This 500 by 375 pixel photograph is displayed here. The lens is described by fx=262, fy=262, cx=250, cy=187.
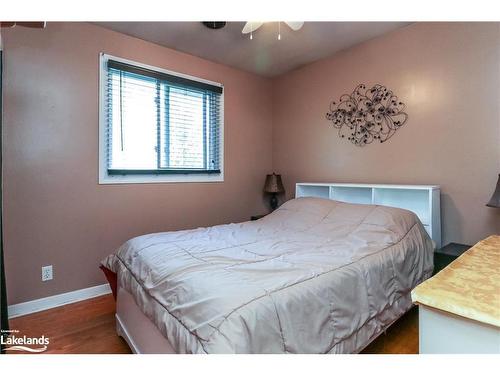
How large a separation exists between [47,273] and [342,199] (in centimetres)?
283

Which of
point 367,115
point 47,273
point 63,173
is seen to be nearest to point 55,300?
point 47,273

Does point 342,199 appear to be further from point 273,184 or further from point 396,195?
point 273,184

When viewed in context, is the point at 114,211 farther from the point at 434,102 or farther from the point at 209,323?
the point at 434,102

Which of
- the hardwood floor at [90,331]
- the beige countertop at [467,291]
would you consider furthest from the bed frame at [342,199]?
the beige countertop at [467,291]

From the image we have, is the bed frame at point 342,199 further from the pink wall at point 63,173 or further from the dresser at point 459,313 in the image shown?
the pink wall at point 63,173

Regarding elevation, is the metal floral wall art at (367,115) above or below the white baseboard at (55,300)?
above

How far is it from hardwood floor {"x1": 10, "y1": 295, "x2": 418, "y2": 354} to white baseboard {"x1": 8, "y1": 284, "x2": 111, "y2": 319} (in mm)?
58

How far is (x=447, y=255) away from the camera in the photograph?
192 cm

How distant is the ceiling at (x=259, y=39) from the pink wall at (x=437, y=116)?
20 centimetres

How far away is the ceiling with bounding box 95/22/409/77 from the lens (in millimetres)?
2361

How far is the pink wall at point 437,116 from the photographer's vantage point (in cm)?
202

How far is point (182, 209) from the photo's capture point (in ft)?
9.47

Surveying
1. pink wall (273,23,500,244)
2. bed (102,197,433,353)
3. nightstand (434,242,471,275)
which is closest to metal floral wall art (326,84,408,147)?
pink wall (273,23,500,244)

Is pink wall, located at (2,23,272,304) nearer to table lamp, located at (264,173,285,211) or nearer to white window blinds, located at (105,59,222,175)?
white window blinds, located at (105,59,222,175)
